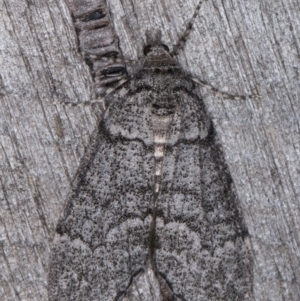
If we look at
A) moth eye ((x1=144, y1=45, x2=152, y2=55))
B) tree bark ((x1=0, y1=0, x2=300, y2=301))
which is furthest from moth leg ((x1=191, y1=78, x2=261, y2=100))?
moth eye ((x1=144, y1=45, x2=152, y2=55))

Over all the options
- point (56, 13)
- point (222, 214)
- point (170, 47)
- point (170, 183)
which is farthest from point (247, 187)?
point (56, 13)

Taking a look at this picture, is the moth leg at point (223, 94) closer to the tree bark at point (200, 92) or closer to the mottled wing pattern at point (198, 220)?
the tree bark at point (200, 92)

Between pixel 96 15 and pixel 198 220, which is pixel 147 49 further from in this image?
pixel 198 220

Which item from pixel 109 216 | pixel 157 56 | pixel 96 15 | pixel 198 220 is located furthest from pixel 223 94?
pixel 109 216

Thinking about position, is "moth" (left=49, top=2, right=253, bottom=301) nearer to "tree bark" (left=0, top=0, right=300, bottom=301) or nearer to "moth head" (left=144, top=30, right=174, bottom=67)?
"moth head" (left=144, top=30, right=174, bottom=67)

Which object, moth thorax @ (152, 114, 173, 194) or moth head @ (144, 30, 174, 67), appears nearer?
moth head @ (144, 30, 174, 67)
